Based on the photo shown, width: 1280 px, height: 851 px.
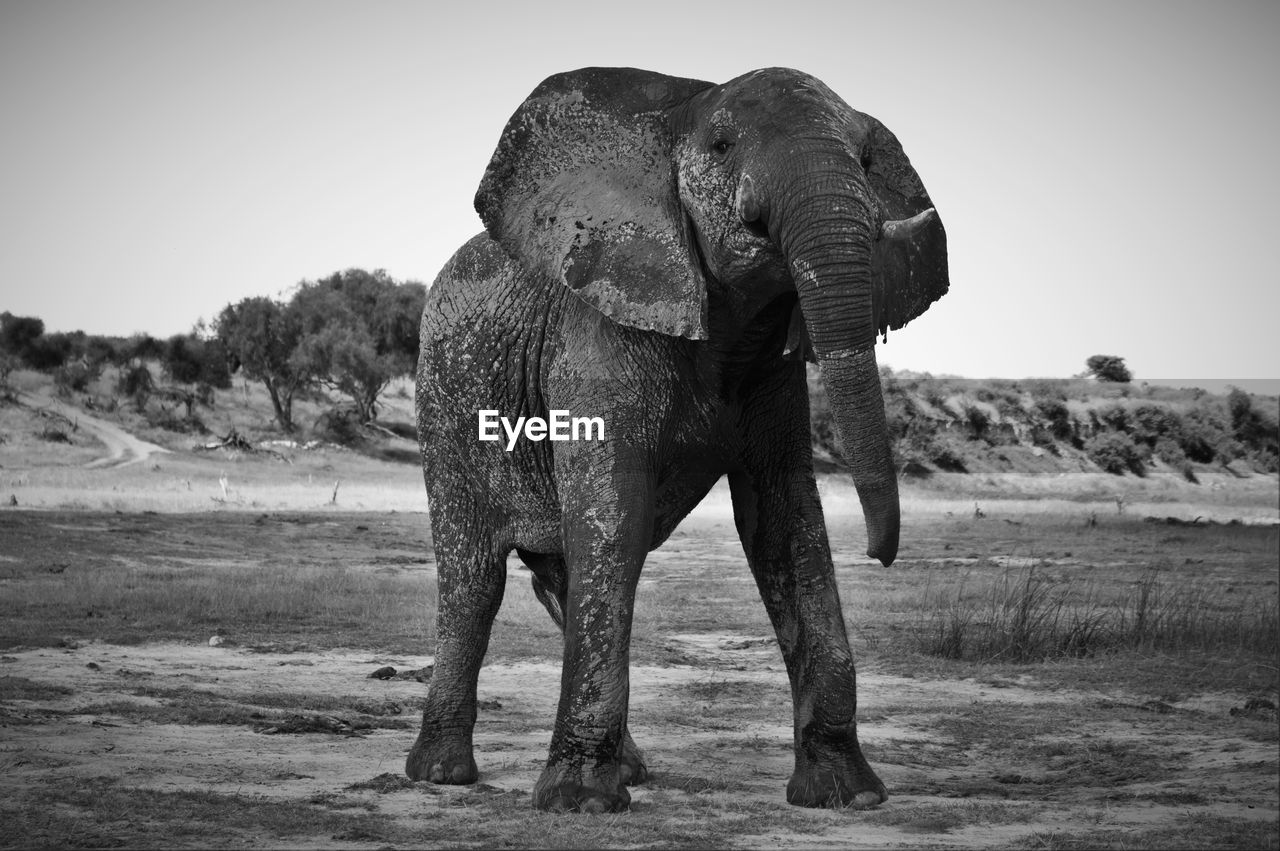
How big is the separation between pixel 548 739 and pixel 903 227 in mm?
5106

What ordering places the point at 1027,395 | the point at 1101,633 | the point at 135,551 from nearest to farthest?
the point at 1101,633
the point at 135,551
the point at 1027,395

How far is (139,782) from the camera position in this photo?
8727 millimetres

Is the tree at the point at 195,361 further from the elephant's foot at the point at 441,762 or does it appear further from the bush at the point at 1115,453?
the elephant's foot at the point at 441,762

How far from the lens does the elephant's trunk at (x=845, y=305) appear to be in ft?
23.9

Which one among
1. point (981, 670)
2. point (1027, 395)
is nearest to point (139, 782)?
point (981, 670)

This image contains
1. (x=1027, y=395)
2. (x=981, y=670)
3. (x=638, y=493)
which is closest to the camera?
(x=638, y=493)

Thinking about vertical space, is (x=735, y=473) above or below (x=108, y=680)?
above

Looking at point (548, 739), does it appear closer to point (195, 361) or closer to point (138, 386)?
point (138, 386)

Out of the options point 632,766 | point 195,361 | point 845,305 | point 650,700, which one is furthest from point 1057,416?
point 845,305

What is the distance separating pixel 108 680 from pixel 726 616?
8889mm

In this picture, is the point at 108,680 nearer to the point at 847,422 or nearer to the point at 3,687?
the point at 3,687

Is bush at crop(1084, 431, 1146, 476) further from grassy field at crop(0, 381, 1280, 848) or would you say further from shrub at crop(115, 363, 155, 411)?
shrub at crop(115, 363, 155, 411)

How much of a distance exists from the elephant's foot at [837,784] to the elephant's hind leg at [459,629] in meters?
2.33

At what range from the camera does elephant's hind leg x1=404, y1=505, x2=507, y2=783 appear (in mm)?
9680
